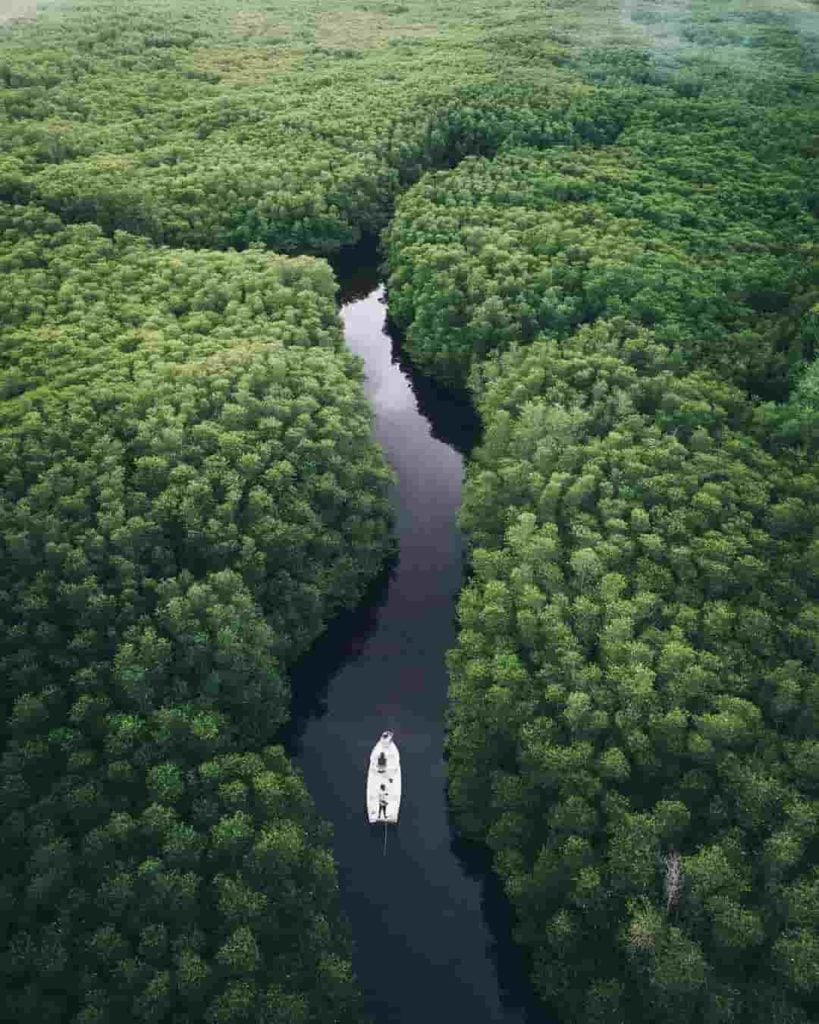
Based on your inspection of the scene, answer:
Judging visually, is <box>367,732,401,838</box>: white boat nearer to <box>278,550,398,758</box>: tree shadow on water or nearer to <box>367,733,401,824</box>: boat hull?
<box>367,733,401,824</box>: boat hull

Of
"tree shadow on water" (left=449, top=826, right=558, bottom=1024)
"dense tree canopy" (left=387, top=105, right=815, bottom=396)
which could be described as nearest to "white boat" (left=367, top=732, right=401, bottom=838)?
"tree shadow on water" (left=449, top=826, right=558, bottom=1024)

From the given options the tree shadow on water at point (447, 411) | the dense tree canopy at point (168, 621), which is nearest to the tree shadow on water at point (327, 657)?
the dense tree canopy at point (168, 621)

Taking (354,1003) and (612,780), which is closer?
(354,1003)

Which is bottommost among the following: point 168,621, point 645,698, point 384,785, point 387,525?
point 384,785

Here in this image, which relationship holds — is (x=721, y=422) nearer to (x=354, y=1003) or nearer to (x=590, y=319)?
(x=590, y=319)

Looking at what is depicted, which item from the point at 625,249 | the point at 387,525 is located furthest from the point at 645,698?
the point at 625,249

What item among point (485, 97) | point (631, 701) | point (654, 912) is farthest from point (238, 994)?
point (485, 97)

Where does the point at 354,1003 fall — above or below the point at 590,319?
below

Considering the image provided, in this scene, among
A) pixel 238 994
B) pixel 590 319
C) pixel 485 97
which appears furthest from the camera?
pixel 485 97

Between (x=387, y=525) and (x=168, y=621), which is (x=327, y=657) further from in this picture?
(x=168, y=621)
